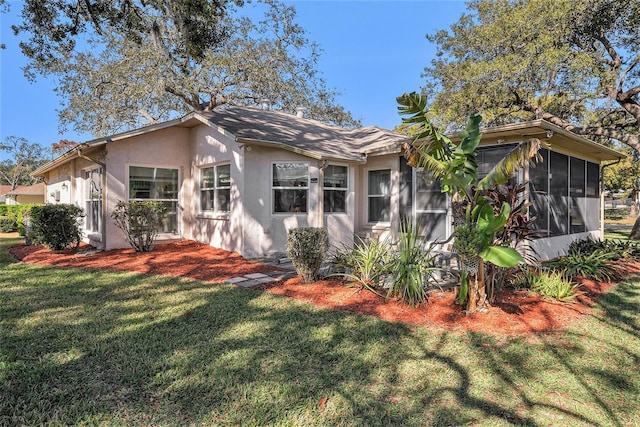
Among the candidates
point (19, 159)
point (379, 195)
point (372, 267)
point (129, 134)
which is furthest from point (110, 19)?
point (19, 159)

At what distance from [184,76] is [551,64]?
16856 millimetres

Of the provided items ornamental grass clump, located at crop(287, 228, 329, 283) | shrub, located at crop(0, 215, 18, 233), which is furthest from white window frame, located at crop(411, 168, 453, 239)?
shrub, located at crop(0, 215, 18, 233)

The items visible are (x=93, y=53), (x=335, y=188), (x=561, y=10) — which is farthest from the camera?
(x=93, y=53)

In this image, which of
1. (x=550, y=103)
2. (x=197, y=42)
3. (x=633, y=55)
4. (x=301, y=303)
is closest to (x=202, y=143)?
(x=197, y=42)

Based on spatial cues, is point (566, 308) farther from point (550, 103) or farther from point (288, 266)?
point (550, 103)

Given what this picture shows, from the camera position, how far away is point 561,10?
46.4ft

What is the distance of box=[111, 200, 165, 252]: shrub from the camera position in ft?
34.2

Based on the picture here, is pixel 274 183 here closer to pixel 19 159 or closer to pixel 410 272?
pixel 410 272

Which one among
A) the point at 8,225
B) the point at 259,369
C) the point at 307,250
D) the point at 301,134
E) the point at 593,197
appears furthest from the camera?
the point at 8,225

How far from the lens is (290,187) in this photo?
10734 millimetres

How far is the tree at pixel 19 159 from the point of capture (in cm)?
6266

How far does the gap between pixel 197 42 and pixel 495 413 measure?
37.3 ft

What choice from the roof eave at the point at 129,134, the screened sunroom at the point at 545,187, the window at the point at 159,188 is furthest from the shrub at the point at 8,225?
the screened sunroom at the point at 545,187

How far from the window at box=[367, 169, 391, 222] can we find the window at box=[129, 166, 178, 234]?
6760mm
